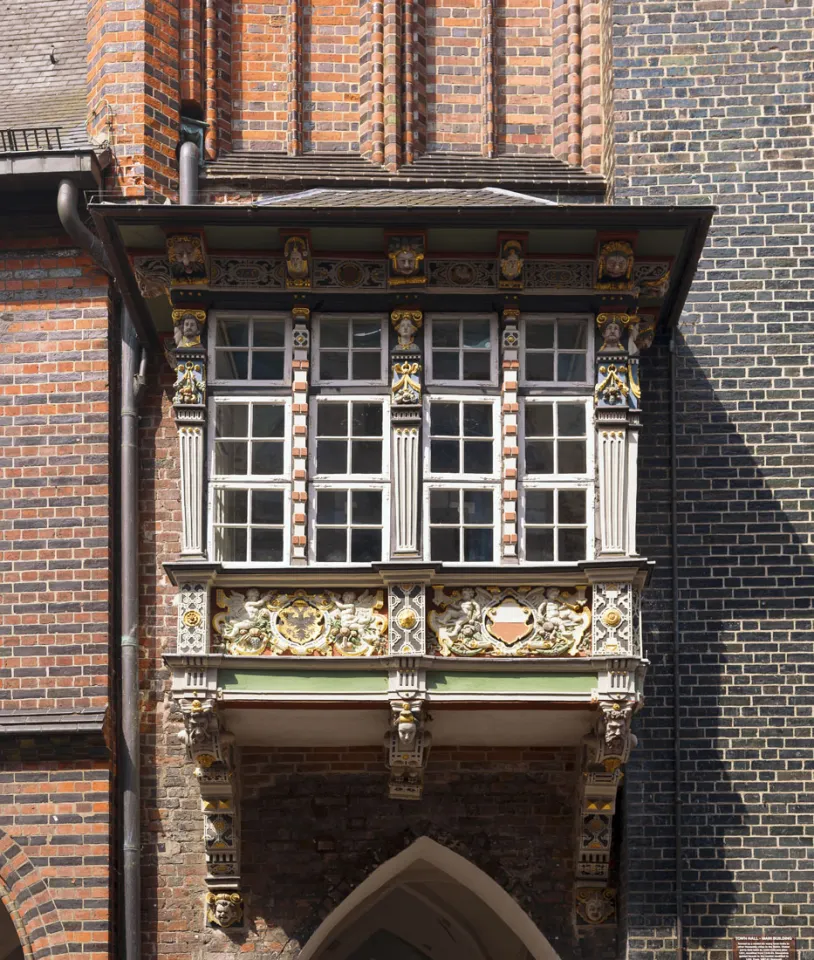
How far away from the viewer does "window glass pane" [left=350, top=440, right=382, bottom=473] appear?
1673 cm

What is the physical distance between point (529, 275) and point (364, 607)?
2.93 metres

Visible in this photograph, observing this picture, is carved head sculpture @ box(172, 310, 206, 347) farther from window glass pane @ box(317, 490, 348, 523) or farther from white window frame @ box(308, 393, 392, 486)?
window glass pane @ box(317, 490, 348, 523)

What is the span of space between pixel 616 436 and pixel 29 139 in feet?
19.6

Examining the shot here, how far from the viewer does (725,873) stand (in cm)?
1702

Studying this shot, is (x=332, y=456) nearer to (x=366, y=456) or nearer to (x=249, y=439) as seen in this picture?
(x=366, y=456)

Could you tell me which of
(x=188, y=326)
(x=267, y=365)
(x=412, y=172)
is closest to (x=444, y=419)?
(x=267, y=365)

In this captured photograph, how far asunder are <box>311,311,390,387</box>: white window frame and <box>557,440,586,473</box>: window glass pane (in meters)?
1.46

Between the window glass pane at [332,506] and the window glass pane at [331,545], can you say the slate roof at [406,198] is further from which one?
the window glass pane at [331,545]

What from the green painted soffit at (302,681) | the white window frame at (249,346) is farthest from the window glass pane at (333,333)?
the green painted soffit at (302,681)

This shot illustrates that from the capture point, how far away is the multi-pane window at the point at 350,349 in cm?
1691

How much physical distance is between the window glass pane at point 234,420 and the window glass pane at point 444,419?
1442 millimetres

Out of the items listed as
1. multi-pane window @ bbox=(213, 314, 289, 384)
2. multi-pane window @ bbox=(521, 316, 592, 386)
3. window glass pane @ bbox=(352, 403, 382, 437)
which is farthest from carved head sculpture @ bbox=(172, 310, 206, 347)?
multi-pane window @ bbox=(521, 316, 592, 386)

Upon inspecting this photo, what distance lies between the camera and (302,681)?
635 inches

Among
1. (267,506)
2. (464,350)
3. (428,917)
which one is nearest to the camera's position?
(267,506)
